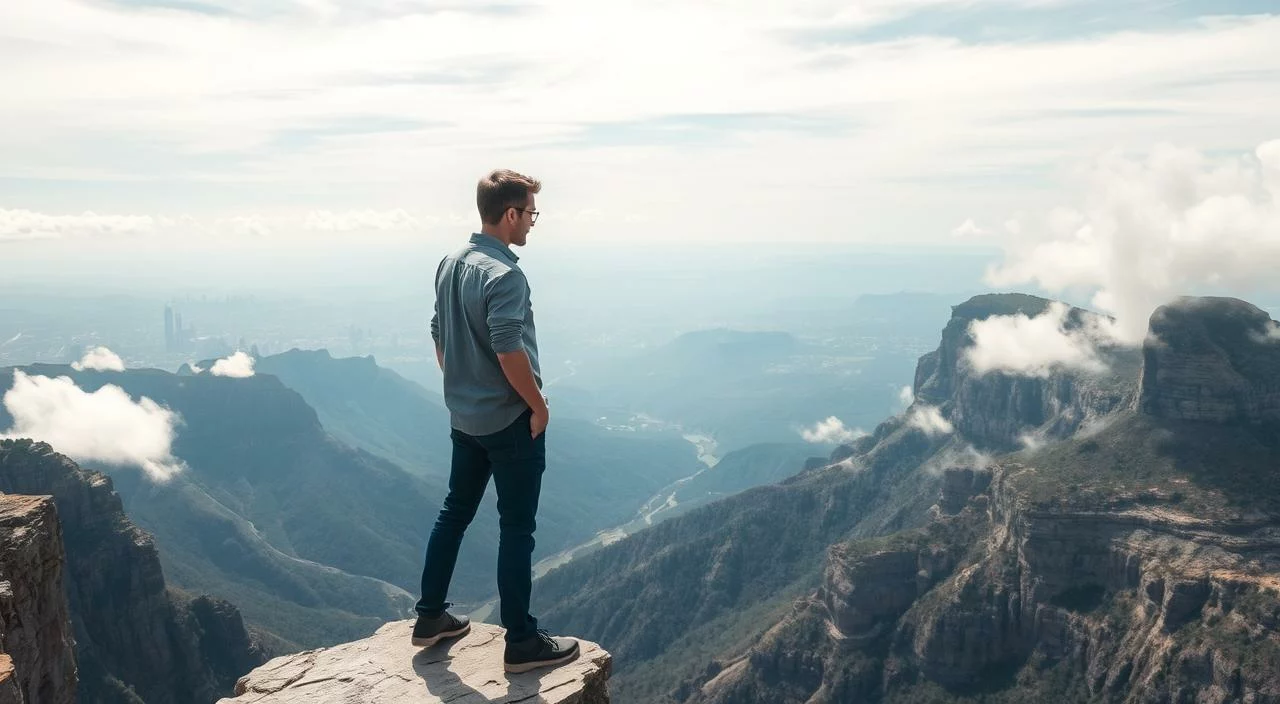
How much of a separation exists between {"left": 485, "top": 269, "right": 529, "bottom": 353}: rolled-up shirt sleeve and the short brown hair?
124 cm

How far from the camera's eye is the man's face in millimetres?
12172

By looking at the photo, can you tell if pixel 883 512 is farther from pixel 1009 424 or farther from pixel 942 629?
pixel 942 629

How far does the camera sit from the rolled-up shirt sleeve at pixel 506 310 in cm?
1103

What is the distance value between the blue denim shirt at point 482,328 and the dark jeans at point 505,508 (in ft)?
1.00

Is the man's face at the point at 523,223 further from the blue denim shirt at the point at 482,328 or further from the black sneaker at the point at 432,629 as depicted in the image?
the black sneaker at the point at 432,629

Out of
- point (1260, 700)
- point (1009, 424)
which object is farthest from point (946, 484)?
point (1260, 700)

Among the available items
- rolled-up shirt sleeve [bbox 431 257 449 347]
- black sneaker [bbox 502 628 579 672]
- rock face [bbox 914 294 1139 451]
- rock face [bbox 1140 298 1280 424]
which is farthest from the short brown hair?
rock face [bbox 914 294 1139 451]

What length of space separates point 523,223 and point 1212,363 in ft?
403

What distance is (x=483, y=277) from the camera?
37.2 feet

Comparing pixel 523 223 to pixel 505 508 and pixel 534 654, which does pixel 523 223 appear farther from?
pixel 534 654

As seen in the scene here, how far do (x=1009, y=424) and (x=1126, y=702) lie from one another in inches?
3913

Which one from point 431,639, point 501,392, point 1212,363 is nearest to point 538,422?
point 501,392

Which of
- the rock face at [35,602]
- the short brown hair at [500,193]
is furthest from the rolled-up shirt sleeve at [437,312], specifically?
the rock face at [35,602]

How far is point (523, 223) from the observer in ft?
40.1
